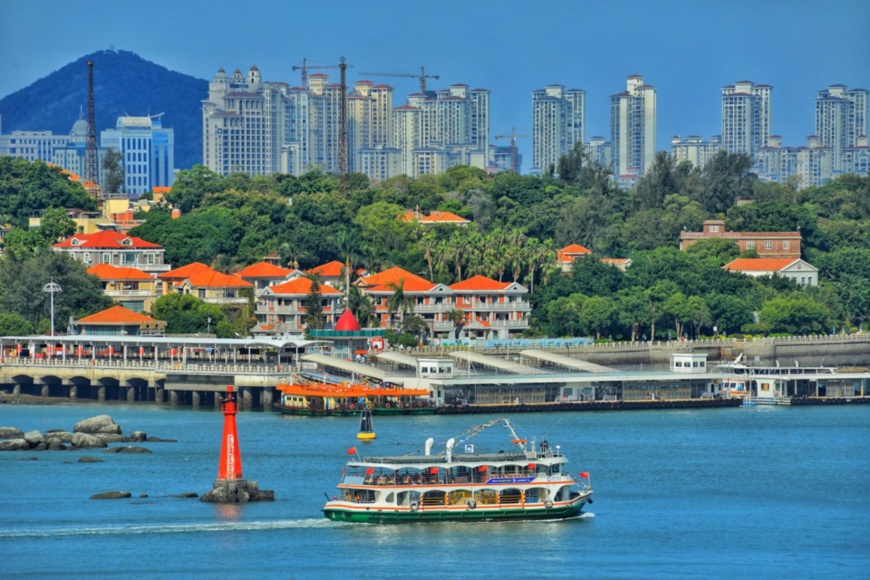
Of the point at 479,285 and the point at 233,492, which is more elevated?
the point at 479,285

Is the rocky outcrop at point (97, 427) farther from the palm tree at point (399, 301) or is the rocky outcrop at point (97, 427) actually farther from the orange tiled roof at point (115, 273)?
the orange tiled roof at point (115, 273)

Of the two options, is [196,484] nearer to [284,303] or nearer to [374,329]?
[374,329]

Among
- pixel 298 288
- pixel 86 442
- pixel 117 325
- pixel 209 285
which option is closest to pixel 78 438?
pixel 86 442

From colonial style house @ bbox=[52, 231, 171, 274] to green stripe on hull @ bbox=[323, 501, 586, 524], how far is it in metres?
61.4

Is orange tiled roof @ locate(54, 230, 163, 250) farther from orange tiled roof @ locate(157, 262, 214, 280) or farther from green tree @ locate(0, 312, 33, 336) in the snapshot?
green tree @ locate(0, 312, 33, 336)

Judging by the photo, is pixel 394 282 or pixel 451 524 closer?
pixel 451 524

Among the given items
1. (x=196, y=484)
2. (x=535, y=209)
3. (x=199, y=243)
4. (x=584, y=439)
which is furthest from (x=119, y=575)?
(x=535, y=209)

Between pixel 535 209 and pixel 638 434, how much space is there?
58967 millimetres

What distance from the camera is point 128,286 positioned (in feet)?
354

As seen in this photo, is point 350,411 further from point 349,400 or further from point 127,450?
point 127,450

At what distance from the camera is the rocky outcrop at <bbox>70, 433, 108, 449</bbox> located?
68688 millimetres

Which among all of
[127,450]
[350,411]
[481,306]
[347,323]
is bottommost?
[127,450]

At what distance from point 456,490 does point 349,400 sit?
28691mm

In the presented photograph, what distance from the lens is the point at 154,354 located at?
299 feet
